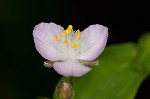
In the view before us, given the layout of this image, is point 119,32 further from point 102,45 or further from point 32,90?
point 102,45

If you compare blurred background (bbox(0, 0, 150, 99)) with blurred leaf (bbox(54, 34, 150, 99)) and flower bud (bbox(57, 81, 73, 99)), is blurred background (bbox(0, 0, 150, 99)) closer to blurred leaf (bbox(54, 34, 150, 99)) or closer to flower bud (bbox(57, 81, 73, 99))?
blurred leaf (bbox(54, 34, 150, 99))

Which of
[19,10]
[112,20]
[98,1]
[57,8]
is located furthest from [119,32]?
[19,10]

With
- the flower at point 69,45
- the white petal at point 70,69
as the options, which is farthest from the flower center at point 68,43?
the white petal at point 70,69

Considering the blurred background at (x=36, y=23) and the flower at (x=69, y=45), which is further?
the blurred background at (x=36, y=23)

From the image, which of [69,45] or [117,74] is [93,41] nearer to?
[69,45]

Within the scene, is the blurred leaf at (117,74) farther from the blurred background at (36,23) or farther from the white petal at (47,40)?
the blurred background at (36,23)

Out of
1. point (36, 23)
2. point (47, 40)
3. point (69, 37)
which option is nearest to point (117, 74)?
point (69, 37)

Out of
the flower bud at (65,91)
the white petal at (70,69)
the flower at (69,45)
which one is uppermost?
the flower at (69,45)
